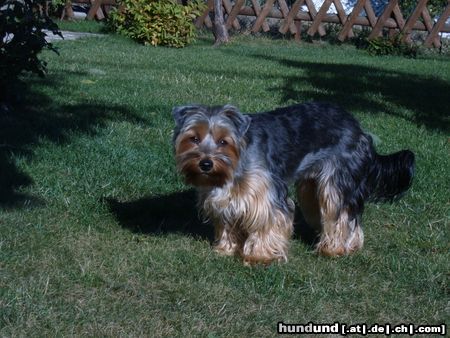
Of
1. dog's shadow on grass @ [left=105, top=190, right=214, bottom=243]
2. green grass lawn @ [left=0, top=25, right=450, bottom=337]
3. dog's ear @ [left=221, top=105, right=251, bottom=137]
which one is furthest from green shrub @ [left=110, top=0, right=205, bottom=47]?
dog's ear @ [left=221, top=105, right=251, bottom=137]

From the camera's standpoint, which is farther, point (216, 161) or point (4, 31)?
point (4, 31)

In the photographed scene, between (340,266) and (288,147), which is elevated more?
(288,147)

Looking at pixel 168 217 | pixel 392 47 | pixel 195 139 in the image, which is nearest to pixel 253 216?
pixel 195 139

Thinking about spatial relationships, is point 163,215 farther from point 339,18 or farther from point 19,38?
point 339,18

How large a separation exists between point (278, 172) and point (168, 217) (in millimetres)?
1221

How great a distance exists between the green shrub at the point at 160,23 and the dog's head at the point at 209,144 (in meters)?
12.5

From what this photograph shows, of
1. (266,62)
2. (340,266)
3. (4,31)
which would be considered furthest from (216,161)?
(266,62)

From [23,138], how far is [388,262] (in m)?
4.05

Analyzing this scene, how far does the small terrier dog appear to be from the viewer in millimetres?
5305

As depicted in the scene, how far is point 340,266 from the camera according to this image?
18.4 feet

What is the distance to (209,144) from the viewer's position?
208 inches

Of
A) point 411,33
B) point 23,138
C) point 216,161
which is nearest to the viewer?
point 216,161

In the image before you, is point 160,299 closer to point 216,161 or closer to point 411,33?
point 216,161

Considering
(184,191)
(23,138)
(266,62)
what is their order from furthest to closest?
(266,62), (23,138), (184,191)
